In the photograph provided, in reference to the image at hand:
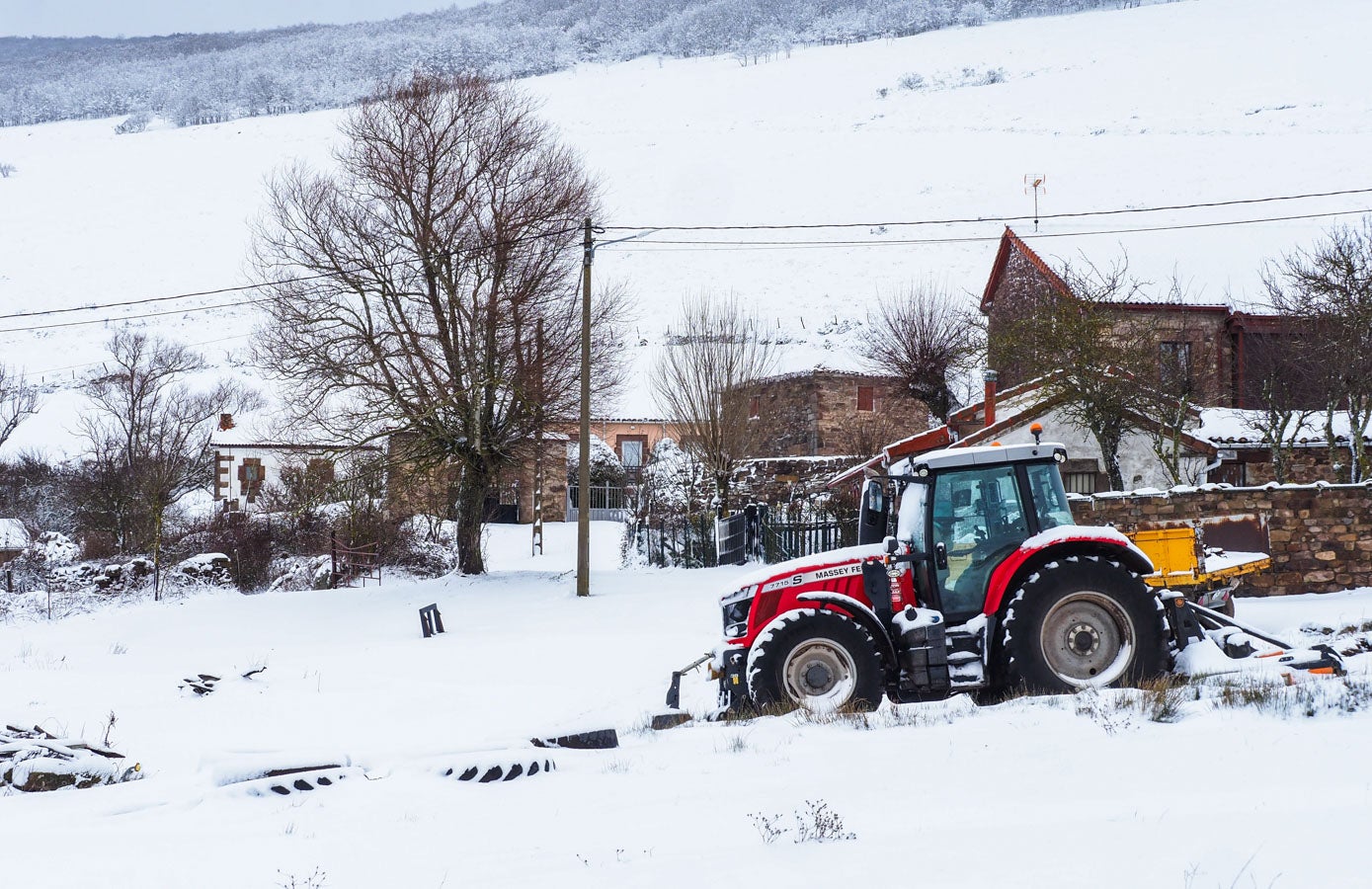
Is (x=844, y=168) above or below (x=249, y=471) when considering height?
above

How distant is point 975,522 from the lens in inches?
373

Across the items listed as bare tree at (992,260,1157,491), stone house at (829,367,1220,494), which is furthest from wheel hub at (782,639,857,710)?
bare tree at (992,260,1157,491)

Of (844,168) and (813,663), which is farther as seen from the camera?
(844,168)

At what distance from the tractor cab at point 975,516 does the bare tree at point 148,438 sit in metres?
22.1

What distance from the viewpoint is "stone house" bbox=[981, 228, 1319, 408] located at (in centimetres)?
2741

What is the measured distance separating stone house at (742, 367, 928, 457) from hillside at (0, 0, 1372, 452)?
117 centimetres

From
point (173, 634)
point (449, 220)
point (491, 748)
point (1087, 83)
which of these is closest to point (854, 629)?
point (491, 748)

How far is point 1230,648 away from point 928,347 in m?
26.1

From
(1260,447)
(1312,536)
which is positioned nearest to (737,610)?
(1312,536)

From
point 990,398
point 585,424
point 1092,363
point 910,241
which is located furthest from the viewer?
point 910,241

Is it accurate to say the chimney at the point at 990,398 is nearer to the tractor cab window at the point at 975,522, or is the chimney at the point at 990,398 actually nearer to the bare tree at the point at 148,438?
the tractor cab window at the point at 975,522

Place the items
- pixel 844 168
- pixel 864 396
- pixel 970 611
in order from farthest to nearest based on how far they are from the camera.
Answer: pixel 844 168
pixel 864 396
pixel 970 611

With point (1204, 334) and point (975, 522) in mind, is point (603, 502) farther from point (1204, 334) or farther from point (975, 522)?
point (975, 522)

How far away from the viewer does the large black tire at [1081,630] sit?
8773mm
